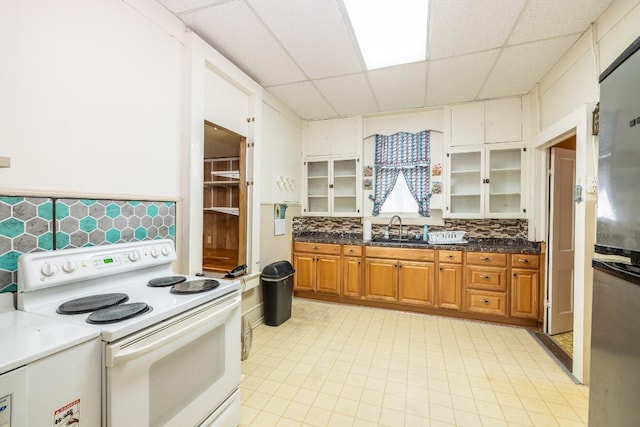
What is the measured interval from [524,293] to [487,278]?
380 mm

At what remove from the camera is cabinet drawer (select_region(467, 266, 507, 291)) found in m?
3.06

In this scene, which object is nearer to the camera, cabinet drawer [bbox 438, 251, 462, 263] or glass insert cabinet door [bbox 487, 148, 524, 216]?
cabinet drawer [bbox 438, 251, 462, 263]

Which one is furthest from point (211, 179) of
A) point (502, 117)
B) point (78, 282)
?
point (502, 117)

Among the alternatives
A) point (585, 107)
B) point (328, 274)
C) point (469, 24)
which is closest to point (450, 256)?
point (328, 274)

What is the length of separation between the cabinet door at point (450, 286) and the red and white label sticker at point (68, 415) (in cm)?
327

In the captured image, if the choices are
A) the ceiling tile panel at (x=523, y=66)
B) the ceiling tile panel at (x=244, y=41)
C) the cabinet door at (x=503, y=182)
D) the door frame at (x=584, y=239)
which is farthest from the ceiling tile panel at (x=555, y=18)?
the ceiling tile panel at (x=244, y=41)

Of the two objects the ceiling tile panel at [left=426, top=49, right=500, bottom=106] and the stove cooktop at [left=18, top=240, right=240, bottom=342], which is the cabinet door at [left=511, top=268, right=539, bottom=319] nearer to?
the ceiling tile panel at [left=426, top=49, right=500, bottom=106]

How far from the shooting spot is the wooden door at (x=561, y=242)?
2.87 meters

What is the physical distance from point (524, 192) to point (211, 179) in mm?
4175

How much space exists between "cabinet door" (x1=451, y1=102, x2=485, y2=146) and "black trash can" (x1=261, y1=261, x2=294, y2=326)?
9.16 feet

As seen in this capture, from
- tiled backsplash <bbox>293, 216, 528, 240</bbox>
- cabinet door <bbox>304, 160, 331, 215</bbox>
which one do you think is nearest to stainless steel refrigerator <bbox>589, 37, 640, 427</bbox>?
tiled backsplash <bbox>293, 216, 528, 240</bbox>

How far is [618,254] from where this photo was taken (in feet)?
3.09

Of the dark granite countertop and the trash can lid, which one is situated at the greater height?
the dark granite countertop

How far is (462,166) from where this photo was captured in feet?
12.1
